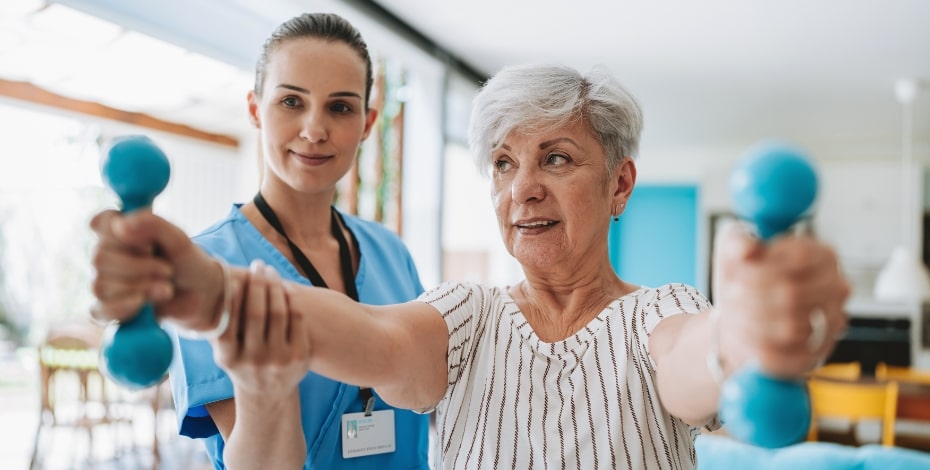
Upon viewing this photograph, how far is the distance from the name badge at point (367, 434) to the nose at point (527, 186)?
0.56 m

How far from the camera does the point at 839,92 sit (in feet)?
20.3

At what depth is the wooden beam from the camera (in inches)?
195

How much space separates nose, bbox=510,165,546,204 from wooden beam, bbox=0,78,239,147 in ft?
15.8

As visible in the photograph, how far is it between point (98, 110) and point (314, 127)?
516 cm

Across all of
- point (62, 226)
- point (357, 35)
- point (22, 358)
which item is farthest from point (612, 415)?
point (22, 358)

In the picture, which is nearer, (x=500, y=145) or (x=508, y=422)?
(x=508, y=422)

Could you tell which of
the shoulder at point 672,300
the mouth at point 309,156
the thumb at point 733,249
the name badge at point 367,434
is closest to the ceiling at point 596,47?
the mouth at point 309,156

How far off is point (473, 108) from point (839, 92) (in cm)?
586

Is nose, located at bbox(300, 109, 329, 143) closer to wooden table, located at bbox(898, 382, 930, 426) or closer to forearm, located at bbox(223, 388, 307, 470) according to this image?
forearm, located at bbox(223, 388, 307, 470)

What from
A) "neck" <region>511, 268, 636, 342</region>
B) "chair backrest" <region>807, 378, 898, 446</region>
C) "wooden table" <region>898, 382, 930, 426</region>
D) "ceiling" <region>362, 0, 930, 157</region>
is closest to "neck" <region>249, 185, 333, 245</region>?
"neck" <region>511, 268, 636, 342</region>

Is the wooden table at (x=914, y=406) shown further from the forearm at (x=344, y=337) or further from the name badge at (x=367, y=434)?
the forearm at (x=344, y=337)

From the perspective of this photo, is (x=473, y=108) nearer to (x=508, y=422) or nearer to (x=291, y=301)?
(x=508, y=422)

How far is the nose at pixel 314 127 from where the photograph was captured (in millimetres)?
1430

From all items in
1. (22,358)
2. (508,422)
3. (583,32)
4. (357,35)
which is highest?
(583,32)
